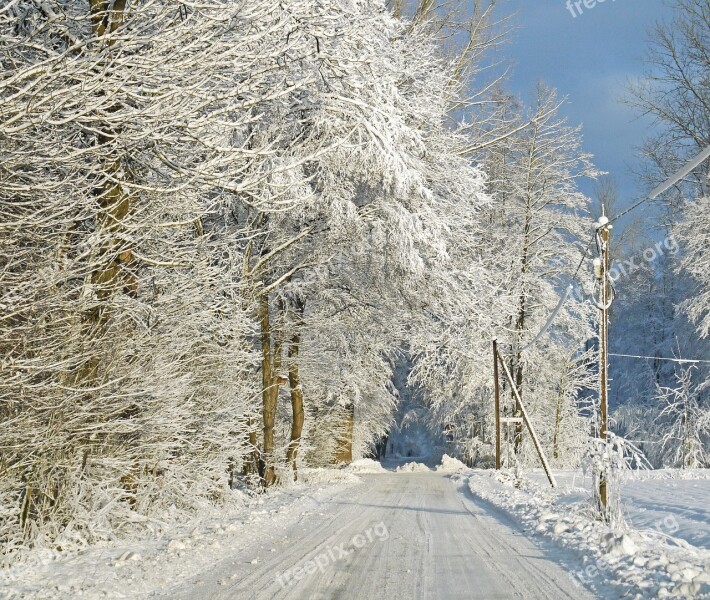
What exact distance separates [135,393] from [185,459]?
12.5 feet

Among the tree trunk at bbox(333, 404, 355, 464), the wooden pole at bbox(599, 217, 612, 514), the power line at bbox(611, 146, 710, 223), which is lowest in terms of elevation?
the tree trunk at bbox(333, 404, 355, 464)

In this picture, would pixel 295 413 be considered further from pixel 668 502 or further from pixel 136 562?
pixel 136 562

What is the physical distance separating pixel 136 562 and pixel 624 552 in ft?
15.2

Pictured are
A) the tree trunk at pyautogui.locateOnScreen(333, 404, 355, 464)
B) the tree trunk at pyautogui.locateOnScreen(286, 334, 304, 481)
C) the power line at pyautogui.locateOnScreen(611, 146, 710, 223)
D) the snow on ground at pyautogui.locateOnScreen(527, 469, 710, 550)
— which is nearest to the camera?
the power line at pyautogui.locateOnScreen(611, 146, 710, 223)

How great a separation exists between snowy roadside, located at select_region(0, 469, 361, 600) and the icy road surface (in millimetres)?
225

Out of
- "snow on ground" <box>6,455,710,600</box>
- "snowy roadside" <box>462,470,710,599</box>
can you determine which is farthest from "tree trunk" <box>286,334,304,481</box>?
"snowy roadside" <box>462,470,710,599</box>

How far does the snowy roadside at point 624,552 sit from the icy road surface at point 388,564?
34cm

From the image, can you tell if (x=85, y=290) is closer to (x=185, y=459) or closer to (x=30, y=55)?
(x=30, y=55)

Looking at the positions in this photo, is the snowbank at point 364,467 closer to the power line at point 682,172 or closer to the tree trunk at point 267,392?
the tree trunk at point 267,392

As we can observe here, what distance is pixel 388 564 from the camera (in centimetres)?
696

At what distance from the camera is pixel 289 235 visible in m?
14.4

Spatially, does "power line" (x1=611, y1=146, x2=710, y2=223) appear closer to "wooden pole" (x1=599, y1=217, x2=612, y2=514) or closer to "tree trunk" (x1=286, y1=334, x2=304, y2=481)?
"wooden pole" (x1=599, y1=217, x2=612, y2=514)

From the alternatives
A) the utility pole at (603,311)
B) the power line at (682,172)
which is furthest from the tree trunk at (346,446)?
the power line at (682,172)

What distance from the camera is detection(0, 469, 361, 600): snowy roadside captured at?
5.58 m
